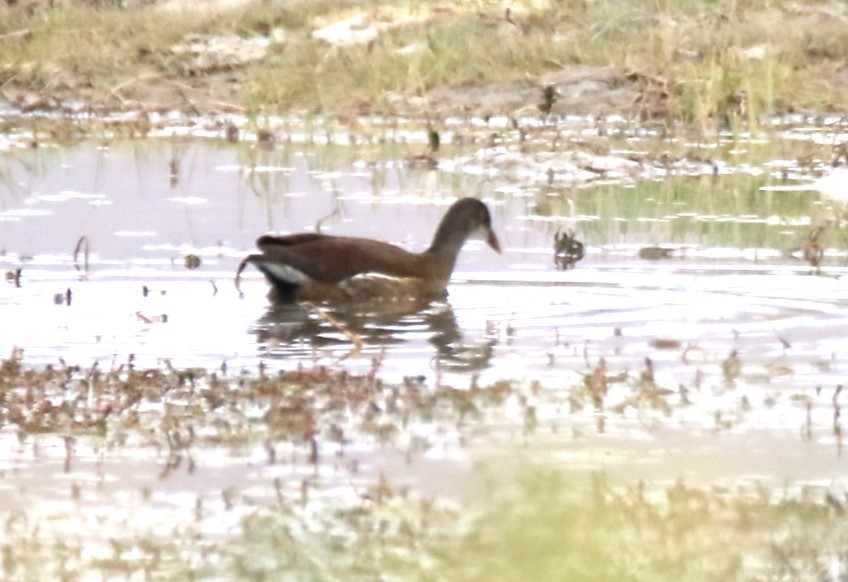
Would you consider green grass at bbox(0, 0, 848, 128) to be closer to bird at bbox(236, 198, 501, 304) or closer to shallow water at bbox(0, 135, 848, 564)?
shallow water at bbox(0, 135, 848, 564)

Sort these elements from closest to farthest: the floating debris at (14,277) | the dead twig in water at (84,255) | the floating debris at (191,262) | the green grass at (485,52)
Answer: the floating debris at (14,277) → the dead twig in water at (84,255) → the floating debris at (191,262) → the green grass at (485,52)

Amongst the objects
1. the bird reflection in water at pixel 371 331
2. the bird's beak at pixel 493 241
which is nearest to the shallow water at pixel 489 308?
the bird reflection in water at pixel 371 331

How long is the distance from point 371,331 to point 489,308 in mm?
928

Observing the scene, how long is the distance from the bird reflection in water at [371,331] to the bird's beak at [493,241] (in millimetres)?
1404

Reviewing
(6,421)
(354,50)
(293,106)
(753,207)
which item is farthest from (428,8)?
(6,421)

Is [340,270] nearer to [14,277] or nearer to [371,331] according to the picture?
[371,331]

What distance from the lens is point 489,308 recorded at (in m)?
10.6

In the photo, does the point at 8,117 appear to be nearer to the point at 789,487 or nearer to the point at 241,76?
the point at 241,76

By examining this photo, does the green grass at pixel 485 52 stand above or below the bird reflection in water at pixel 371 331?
above

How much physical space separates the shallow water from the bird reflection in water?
25mm

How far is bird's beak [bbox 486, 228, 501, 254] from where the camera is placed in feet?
40.1

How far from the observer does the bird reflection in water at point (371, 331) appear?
897 centimetres

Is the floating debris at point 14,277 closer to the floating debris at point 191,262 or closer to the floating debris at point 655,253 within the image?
the floating debris at point 191,262

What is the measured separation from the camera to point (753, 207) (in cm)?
1508
